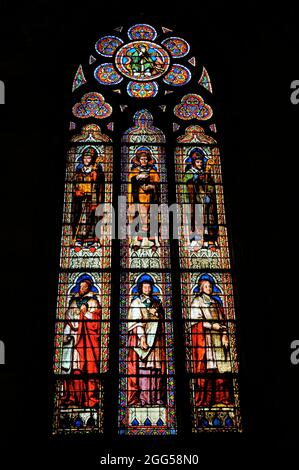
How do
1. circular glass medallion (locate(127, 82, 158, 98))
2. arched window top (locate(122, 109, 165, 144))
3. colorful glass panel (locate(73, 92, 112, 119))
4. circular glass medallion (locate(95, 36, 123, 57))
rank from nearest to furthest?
1. arched window top (locate(122, 109, 165, 144))
2. colorful glass panel (locate(73, 92, 112, 119))
3. circular glass medallion (locate(127, 82, 158, 98))
4. circular glass medallion (locate(95, 36, 123, 57))

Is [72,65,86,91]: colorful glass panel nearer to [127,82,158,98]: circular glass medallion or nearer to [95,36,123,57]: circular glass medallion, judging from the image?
[95,36,123,57]: circular glass medallion

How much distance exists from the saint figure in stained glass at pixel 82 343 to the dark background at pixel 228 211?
0.19 metres

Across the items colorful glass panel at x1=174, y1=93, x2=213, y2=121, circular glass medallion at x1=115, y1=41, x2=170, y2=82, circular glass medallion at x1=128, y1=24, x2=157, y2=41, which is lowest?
colorful glass panel at x1=174, y1=93, x2=213, y2=121

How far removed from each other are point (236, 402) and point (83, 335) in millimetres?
1631

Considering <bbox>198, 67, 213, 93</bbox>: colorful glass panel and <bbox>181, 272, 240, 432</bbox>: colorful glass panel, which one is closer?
<bbox>181, 272, 240, 432</bbox>: colorful glass panel

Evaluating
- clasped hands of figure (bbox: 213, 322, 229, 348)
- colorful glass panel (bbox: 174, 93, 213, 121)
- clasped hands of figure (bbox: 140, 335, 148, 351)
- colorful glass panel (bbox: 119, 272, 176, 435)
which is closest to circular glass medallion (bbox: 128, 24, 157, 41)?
colorful glass panel (bbox: 174, 93, 213, 121)

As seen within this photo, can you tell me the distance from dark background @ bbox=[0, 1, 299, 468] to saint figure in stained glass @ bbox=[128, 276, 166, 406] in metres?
0.53

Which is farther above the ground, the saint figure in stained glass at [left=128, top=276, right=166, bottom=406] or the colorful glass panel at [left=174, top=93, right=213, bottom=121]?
the colorful glass panel at [left=174, top=93, right=213, bottom=121]

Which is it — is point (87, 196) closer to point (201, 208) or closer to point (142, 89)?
point (201, 208)

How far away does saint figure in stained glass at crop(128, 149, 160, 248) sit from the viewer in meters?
8.42

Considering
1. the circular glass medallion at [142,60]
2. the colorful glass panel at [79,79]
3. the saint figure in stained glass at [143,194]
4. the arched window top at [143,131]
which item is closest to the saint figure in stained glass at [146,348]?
the saint figure in stained glass at [143,194]
